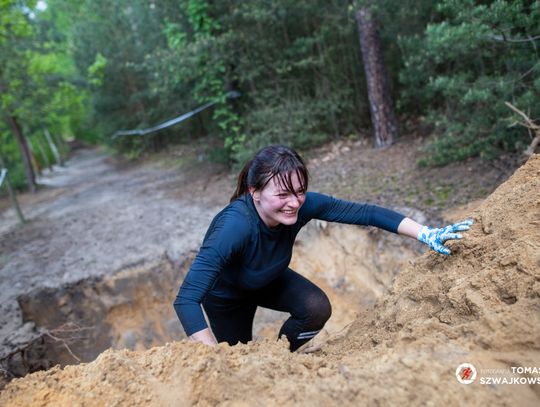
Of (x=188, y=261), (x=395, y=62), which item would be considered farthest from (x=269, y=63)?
Result: (x=188, y=261)

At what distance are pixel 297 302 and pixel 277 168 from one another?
111 cm

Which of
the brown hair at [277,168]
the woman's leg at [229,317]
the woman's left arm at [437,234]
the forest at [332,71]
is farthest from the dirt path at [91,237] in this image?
the woman's left arm at [437,234]

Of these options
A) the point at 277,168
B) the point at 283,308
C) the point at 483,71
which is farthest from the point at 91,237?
the point at 483,71

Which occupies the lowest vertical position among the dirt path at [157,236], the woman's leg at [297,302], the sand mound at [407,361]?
the dirt path at [157,236]

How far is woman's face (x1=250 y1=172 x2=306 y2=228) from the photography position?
2133mm

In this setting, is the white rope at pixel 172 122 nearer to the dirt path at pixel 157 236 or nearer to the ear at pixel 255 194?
the dirt path at pixel 157 236

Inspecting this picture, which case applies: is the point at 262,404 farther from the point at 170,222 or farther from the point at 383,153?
the point at 383,153

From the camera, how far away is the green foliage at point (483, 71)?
4.04 meters

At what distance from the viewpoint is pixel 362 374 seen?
1.53 meters

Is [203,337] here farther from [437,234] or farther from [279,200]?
[437,234]

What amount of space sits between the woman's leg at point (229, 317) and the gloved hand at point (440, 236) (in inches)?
50.3

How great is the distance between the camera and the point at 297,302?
2758 mm

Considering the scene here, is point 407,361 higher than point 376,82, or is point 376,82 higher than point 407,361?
point 376,82

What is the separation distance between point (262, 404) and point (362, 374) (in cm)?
41
